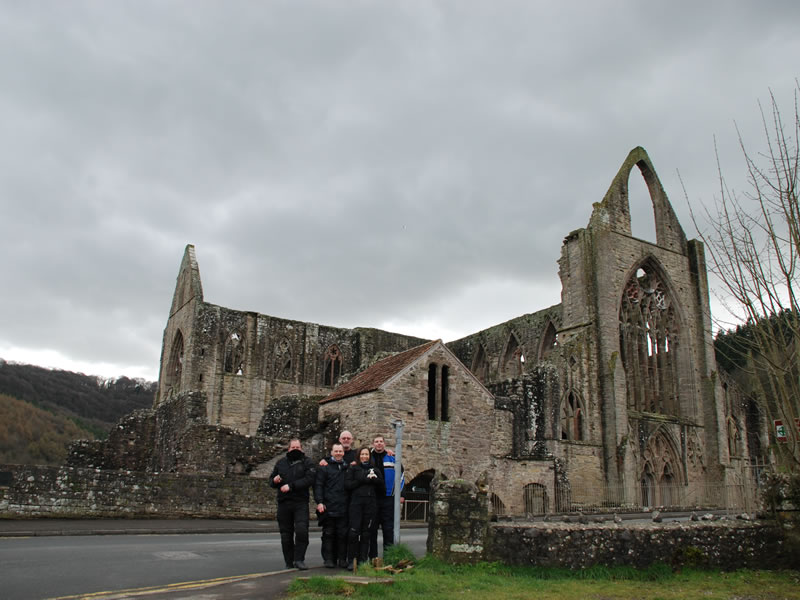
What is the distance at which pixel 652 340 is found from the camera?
31.2 metres

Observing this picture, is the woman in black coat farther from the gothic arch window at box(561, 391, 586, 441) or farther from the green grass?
the gothic arch window at box(561, 391, 586, 441)

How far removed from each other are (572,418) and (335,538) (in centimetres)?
1956

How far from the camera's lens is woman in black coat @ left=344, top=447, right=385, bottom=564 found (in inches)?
359

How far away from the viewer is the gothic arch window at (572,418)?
27016mm

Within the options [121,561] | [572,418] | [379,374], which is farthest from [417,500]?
[121,561]

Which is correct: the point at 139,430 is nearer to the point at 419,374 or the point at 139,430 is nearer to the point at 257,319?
the point at 257,319

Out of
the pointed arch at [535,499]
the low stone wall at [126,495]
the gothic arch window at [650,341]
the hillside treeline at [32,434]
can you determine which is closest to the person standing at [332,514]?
the low stone wall at [126,495]

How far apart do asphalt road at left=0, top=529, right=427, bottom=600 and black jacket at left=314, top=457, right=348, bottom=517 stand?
A: 1108 mm

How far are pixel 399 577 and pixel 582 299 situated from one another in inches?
886

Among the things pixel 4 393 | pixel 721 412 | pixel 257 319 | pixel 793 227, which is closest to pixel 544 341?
pixel 721 412

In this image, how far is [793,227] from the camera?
9602 millimetres

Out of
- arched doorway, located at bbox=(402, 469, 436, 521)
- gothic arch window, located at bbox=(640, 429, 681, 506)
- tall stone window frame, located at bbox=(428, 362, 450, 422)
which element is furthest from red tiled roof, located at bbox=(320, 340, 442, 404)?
gothic arch window, located at bbox=(640, 429, 681, 506)

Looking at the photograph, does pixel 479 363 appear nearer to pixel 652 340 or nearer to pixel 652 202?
pixel 652 340

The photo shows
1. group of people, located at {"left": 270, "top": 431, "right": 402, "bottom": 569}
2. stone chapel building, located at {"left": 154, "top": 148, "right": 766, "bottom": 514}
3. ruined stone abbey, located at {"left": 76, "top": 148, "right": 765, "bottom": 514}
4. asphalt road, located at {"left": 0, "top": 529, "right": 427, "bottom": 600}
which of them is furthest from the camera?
stone chapel building, located at {"left": 154, "top": 148, "right": 766, "bottom": 514}
